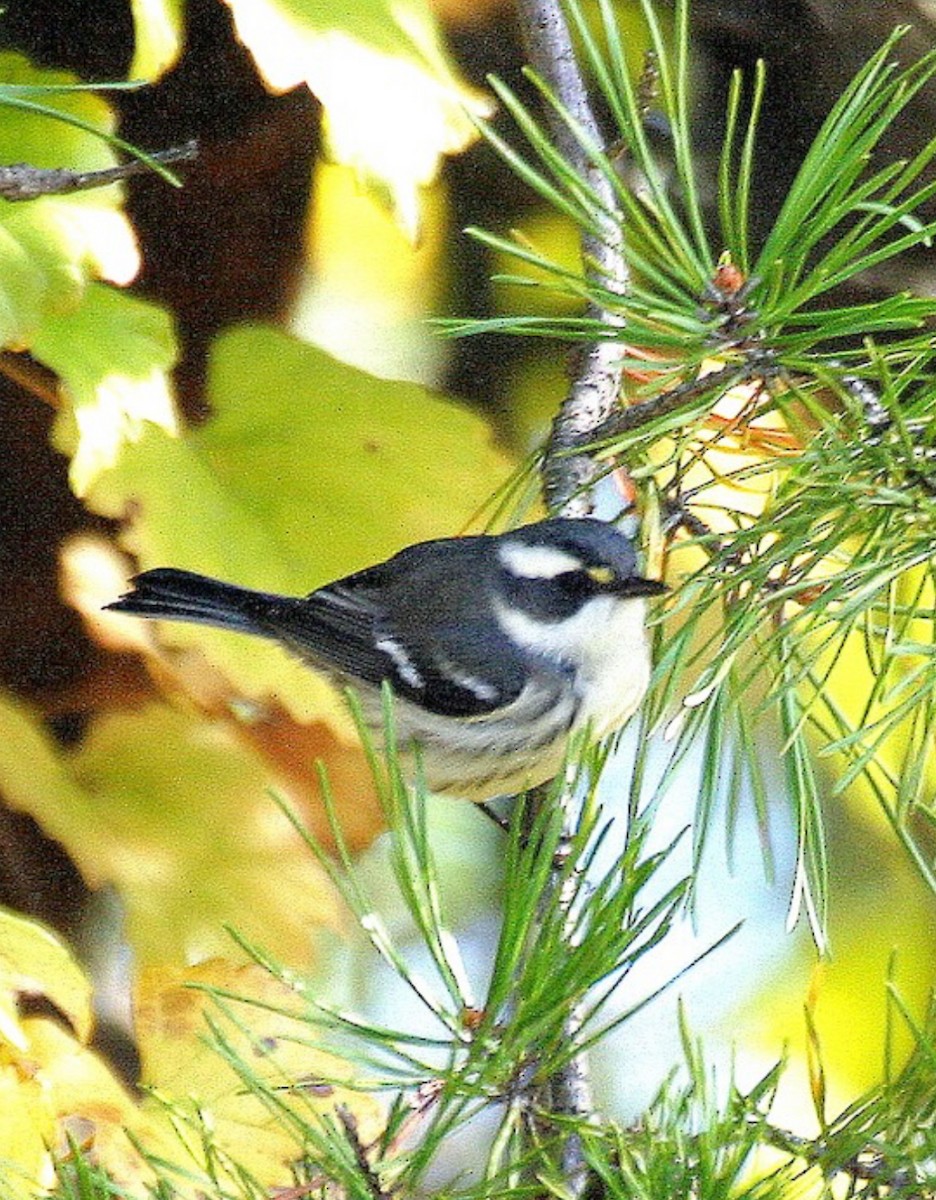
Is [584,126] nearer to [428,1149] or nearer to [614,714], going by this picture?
[614,714]

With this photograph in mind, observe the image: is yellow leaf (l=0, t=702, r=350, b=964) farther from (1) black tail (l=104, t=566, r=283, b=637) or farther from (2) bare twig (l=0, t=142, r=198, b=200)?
(2) bare twig (l=0, t=142, r=198, b=200)

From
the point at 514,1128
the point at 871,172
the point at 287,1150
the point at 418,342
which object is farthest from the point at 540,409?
the point at 514,1128

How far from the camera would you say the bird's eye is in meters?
0.76

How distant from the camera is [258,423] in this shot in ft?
2.97

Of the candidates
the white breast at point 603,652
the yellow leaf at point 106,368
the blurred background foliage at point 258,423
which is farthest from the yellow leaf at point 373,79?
the white breast at point 603,652

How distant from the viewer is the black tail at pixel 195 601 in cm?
84

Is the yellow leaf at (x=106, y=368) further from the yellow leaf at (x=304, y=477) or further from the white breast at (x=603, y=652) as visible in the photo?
the white breast at (x=603, y=652)

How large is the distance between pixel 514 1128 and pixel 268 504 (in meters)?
0.48

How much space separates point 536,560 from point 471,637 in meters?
0.10

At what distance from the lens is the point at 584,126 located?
0.67m

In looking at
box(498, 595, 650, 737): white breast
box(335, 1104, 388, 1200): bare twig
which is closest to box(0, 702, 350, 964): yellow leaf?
box(498, 595, 650, 737): white breast

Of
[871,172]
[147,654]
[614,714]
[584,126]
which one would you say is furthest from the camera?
[871,172]

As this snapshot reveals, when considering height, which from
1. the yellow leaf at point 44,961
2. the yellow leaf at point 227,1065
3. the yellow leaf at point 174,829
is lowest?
the yellow leaf at point 227,1065

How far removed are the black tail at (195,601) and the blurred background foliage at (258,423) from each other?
13 millimetres
